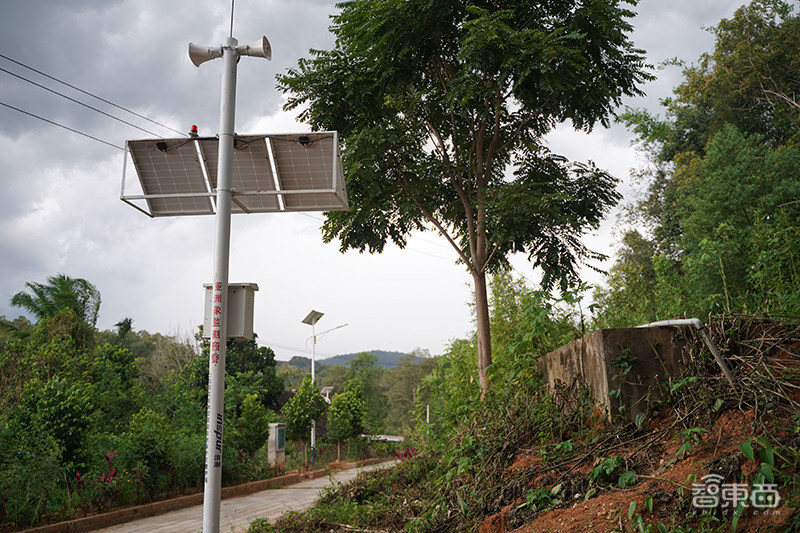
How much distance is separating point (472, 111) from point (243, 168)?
614 centimetres

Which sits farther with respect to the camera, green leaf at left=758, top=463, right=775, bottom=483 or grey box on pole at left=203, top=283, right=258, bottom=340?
grey box on pole at left=203, top=283, right=258, bottom=340

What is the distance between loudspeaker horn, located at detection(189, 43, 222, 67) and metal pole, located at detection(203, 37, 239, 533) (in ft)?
0.28

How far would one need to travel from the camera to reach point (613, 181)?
10.6m

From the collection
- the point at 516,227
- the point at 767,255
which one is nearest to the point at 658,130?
the point at 516,227

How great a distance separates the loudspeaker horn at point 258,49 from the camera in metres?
4.69

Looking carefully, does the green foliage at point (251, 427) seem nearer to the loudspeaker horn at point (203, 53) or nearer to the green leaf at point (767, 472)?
the loudspeaker horn at point (203, 53)

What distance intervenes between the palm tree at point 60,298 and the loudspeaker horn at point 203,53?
18.7 metres

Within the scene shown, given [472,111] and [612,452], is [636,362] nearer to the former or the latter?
[612,452]

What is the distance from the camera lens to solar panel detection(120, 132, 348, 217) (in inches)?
196

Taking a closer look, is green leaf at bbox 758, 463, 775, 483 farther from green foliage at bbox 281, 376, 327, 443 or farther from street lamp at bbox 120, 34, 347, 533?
green foliage at bbox 281, 376, 327, 443

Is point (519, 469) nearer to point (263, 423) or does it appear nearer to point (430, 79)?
point (430, 79)

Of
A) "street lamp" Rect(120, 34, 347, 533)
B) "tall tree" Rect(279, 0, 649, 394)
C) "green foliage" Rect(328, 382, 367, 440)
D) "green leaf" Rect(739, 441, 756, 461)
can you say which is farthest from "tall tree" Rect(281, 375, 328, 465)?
"green leaf" Rect(739, 441, 756, 461)

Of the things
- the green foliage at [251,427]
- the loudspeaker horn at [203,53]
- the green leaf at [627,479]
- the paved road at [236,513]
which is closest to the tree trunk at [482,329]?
the paved road at [236,513]

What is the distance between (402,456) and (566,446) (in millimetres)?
5452
